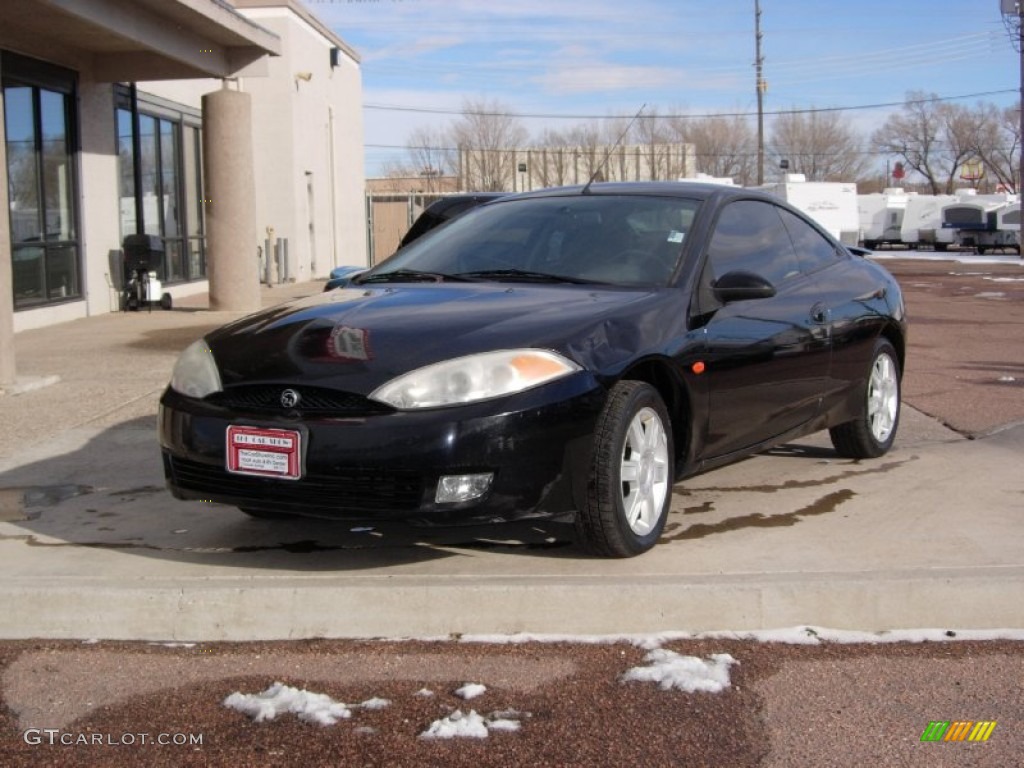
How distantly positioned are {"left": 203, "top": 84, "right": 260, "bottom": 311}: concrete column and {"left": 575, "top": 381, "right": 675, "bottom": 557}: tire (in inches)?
513

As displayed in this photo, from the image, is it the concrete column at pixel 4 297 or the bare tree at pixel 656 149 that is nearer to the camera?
the concrete column at pixel 4 297

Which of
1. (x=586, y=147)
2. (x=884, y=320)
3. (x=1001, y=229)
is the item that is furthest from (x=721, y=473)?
(x=586, y=147)

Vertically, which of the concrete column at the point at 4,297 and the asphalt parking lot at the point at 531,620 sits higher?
the concrete column at the point at 4,297

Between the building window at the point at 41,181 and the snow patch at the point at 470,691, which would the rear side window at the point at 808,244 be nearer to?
the snow patch at the point at 470,691

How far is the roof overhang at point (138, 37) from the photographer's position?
13.0 metres

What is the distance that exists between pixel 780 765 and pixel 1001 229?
49329 millimetres

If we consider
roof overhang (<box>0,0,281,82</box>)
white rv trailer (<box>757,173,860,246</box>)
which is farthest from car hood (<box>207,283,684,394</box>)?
white rv trailer (<box>757,173,860,246</box>)

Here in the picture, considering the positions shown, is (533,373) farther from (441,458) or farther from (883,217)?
(883,217)

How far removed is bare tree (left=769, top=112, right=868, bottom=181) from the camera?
3314 inches

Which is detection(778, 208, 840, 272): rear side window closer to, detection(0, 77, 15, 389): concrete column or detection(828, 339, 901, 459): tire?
detection(828, 339, 901, 459): tire

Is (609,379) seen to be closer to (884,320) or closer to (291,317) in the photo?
(291,317)

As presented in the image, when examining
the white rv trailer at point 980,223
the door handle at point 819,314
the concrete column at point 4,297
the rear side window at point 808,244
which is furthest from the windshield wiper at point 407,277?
the white rv trailer at point 980,223

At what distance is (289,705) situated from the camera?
3535 mm

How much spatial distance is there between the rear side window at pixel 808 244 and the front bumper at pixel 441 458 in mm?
2305
